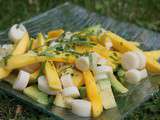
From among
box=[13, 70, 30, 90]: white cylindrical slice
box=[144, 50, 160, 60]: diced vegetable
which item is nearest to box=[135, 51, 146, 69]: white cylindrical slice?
box=[144, 50, 160, 60]: diced vegetable

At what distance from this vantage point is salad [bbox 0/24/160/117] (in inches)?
102

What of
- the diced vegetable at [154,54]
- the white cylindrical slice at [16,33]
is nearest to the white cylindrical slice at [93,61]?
the diced vegetable at [154,54]

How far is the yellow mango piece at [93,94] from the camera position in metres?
2.52

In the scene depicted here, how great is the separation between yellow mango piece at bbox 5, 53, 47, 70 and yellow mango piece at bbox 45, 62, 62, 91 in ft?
0.16

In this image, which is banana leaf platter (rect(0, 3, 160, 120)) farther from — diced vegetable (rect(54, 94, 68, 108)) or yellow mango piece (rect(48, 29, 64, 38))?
yellow mango piece (rect(48, 29, 64, 38))

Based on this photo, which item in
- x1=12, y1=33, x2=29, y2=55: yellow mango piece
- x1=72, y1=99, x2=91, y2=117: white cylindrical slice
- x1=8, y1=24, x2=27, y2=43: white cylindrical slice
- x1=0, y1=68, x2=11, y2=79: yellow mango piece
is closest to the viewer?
x1=72, y1=99, x2=91, y2=117: white cylindrical slice

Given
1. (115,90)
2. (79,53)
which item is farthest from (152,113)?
(79,53)

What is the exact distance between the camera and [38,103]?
2600 millimetres

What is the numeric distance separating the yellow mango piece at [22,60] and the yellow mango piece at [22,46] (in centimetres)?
10

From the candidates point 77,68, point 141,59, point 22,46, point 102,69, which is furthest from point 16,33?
point 141,59

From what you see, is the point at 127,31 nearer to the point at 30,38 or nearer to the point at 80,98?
the point at 30,38

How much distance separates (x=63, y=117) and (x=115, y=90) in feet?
1.08

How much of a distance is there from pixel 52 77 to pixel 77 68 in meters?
0.15

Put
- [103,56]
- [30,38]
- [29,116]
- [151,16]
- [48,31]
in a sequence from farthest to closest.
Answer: [151,16], [48,31], [30,38], [103,56], [29,116]
